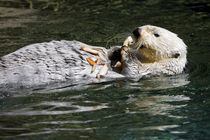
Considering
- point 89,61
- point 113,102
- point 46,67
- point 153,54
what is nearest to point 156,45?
point 153,54

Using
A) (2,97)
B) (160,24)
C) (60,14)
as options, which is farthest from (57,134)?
(60,14)

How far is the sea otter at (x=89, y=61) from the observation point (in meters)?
4.93

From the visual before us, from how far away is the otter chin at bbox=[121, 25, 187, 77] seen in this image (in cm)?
559

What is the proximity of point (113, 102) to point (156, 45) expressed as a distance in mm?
1468

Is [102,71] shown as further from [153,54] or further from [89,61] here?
[153,54]

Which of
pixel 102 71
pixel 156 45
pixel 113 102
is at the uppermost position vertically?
pixel 156 45

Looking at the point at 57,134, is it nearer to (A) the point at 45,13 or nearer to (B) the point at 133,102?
(B) the point at 133,102

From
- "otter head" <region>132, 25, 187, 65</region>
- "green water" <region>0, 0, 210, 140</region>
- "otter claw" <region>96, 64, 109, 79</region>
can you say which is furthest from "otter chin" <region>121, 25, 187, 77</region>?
"otter claw" <region>96, 64, 109, 79</region>

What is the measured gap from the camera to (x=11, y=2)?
10914mm

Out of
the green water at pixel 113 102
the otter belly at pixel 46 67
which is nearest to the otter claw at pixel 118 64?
the otter belly at pixel 46 67

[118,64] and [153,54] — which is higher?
[153,54]

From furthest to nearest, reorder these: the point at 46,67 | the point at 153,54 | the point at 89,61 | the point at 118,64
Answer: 1. the point at 153,54
2. the point at 118,64
3. the point at 89,61
4. the point at 46,67

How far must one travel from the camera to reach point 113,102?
461 centimetres

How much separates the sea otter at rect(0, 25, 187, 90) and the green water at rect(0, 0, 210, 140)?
0.17 meters
